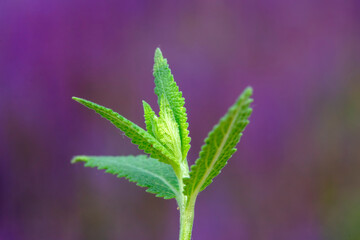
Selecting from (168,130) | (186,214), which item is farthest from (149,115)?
(186,214)

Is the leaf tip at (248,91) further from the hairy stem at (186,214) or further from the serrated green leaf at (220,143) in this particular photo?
the hairy stem at (186,214)

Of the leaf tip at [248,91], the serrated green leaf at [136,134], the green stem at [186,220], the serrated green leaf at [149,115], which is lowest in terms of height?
the green stem at [186,220]

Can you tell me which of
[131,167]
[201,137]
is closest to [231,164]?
[201,137]

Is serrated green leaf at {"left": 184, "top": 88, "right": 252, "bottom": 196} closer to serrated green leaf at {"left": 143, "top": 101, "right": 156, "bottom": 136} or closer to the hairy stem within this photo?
the hairy stem

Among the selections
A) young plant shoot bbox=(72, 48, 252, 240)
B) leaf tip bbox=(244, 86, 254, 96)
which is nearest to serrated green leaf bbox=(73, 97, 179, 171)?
young plant shoot bbox=(72, 48, 252, 240)

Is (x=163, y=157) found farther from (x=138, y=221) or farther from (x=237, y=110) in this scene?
(x=138, y=221)

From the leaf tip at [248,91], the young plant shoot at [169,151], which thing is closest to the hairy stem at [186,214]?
the young plant shoot at [169,151]

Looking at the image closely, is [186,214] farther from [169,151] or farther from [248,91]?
[248,91]
